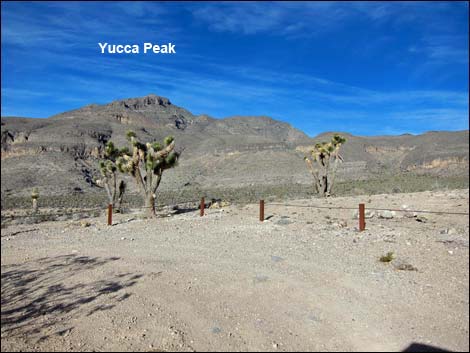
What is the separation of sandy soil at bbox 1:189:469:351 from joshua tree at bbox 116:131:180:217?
690 centimetres

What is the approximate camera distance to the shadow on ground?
536cm

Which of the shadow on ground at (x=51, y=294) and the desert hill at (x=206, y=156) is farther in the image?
the desert hill at (x=206, y=156)

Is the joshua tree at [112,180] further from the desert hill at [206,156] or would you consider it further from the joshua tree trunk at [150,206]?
the desert hill at [206,156]

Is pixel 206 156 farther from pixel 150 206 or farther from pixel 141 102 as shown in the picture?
pixel 141 102

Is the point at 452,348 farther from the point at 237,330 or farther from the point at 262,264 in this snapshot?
the point at 262,264

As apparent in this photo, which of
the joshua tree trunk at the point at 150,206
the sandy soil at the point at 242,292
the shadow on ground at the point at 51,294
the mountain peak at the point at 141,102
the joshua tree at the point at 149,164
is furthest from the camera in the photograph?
the mountain peak at the point at 141,102

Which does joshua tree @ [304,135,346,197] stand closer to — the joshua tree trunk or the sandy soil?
the joshua tree trunk

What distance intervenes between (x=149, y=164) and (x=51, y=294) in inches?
481

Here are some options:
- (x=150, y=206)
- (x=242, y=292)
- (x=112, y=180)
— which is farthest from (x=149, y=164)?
(x=242, y=292)

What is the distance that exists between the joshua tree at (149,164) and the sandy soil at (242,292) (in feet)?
22.6

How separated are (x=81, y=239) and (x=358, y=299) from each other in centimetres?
874

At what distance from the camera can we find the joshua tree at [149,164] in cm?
1830

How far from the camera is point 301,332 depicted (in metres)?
5.03

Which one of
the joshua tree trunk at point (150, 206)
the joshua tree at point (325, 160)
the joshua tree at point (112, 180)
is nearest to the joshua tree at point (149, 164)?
the joshua tree trunk at point (150, 206)
